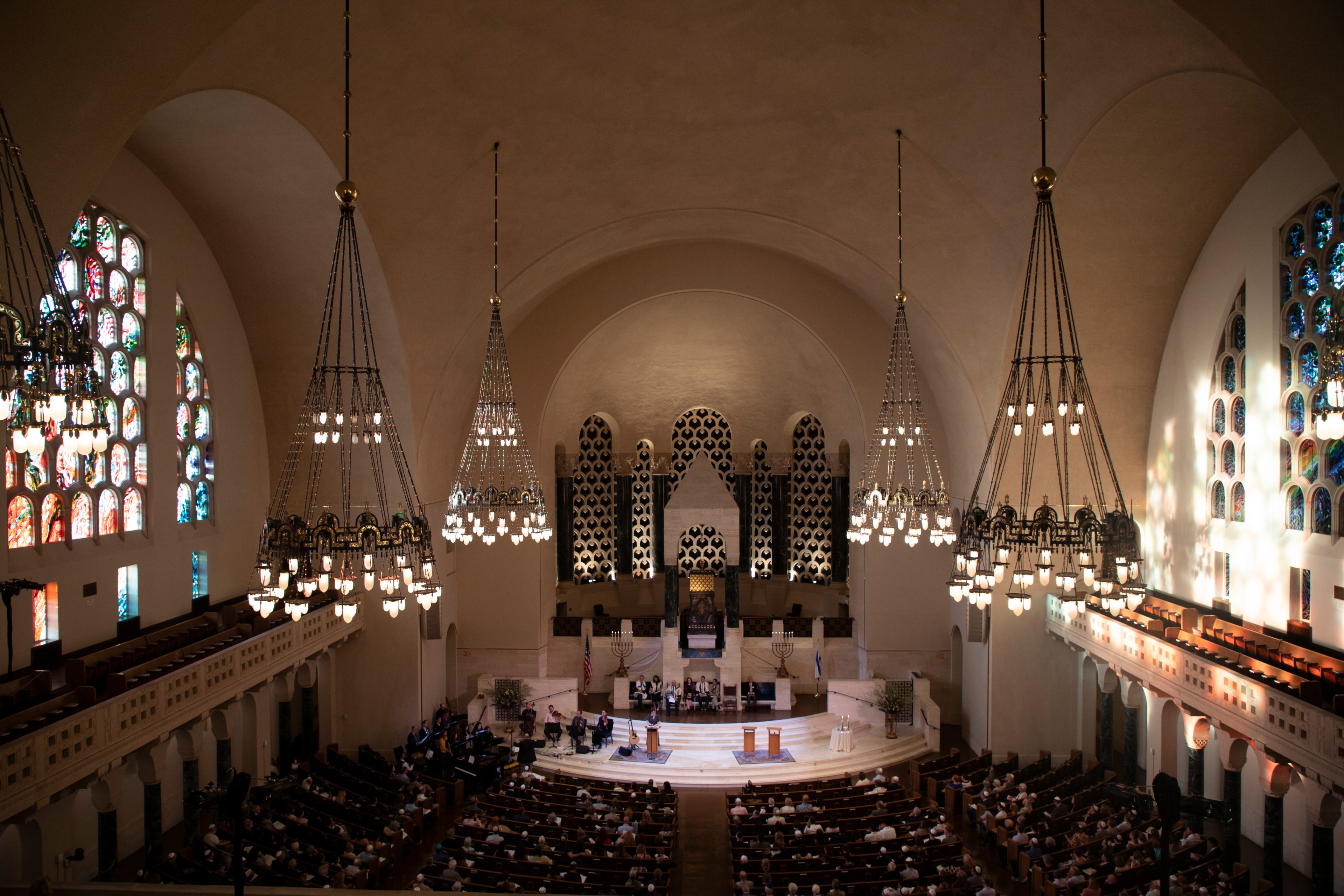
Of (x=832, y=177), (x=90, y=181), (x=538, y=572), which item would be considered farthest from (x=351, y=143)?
(x=538, y=572)

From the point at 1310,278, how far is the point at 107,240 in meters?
21.1

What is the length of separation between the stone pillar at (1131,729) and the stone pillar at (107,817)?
1841 cm

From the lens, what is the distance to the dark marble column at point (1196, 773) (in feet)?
58.0

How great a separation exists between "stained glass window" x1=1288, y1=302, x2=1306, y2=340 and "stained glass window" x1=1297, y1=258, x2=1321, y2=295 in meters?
0.31

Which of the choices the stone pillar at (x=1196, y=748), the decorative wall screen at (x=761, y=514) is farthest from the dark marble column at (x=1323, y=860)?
the decorative wall screen at (x=761, y=514)

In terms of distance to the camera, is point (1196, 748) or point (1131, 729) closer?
point (1196, 748)

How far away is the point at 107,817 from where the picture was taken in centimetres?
1445

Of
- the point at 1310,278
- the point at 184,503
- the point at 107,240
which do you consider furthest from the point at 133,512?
the point at 1310,278

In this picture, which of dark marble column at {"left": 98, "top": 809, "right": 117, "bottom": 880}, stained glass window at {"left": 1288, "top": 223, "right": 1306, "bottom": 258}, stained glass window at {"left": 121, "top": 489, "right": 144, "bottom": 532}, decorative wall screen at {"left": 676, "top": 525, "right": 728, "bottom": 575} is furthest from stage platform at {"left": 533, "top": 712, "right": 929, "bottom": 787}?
stained glass window at {"left": 1288, "top": 223, "right": 1306, "bottom": 258}

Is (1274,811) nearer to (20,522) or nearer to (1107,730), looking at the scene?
(1107,730)

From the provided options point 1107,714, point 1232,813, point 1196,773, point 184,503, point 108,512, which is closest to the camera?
point 1232,813

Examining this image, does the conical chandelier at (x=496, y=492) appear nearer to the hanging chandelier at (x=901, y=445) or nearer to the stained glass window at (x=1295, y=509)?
the hanging chandelier at (x=901, y=445)

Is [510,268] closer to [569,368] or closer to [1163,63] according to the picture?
[569,368]

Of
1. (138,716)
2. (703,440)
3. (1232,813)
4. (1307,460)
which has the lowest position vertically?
(1232,813)
